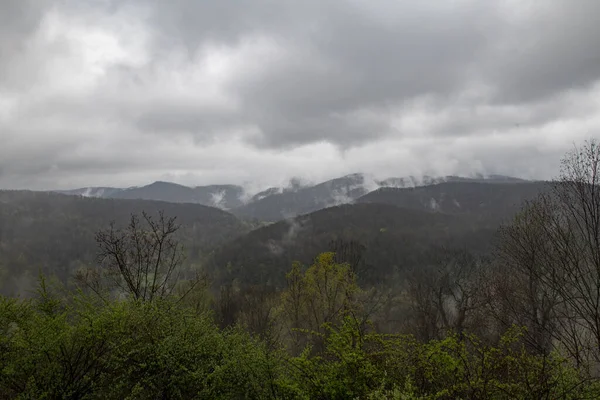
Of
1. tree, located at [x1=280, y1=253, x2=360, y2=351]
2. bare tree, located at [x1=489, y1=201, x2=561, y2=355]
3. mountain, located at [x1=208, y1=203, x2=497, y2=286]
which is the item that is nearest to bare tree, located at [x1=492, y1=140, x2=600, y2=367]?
bare tree, located at [x1=489, y1=201, x2=561, y2=355]

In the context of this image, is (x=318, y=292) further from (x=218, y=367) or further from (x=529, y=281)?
(x=218, y=367)

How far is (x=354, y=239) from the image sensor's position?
10681cm

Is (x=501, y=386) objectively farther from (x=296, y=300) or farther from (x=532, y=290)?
(x=296, y=300)

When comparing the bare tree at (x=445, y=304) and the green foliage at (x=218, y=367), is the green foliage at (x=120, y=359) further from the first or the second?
the bare tree at (x=445, y=304)

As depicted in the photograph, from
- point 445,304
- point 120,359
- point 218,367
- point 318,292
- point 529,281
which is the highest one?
point 120,359

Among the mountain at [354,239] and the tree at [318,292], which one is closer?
the tree at [318,292]

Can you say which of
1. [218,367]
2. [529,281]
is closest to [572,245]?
[529,281]

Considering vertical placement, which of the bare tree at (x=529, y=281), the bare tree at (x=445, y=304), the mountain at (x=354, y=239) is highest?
the bare tree at (x=529, y=281)

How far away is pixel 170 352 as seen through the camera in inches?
331

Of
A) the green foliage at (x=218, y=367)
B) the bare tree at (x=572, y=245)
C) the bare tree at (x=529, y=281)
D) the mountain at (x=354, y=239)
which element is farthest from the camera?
the mountain at (x=354, y=239)

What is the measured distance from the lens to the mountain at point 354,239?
100938mm

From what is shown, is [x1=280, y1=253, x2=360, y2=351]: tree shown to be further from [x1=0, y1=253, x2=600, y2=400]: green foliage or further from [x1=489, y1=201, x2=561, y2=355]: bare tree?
[x1=0, y1=253, x2=600, y2=400]: green foliage

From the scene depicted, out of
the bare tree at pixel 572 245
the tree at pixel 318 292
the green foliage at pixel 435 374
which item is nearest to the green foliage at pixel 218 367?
the green foliage at pixel 435 374

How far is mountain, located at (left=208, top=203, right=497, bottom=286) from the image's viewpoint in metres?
101
